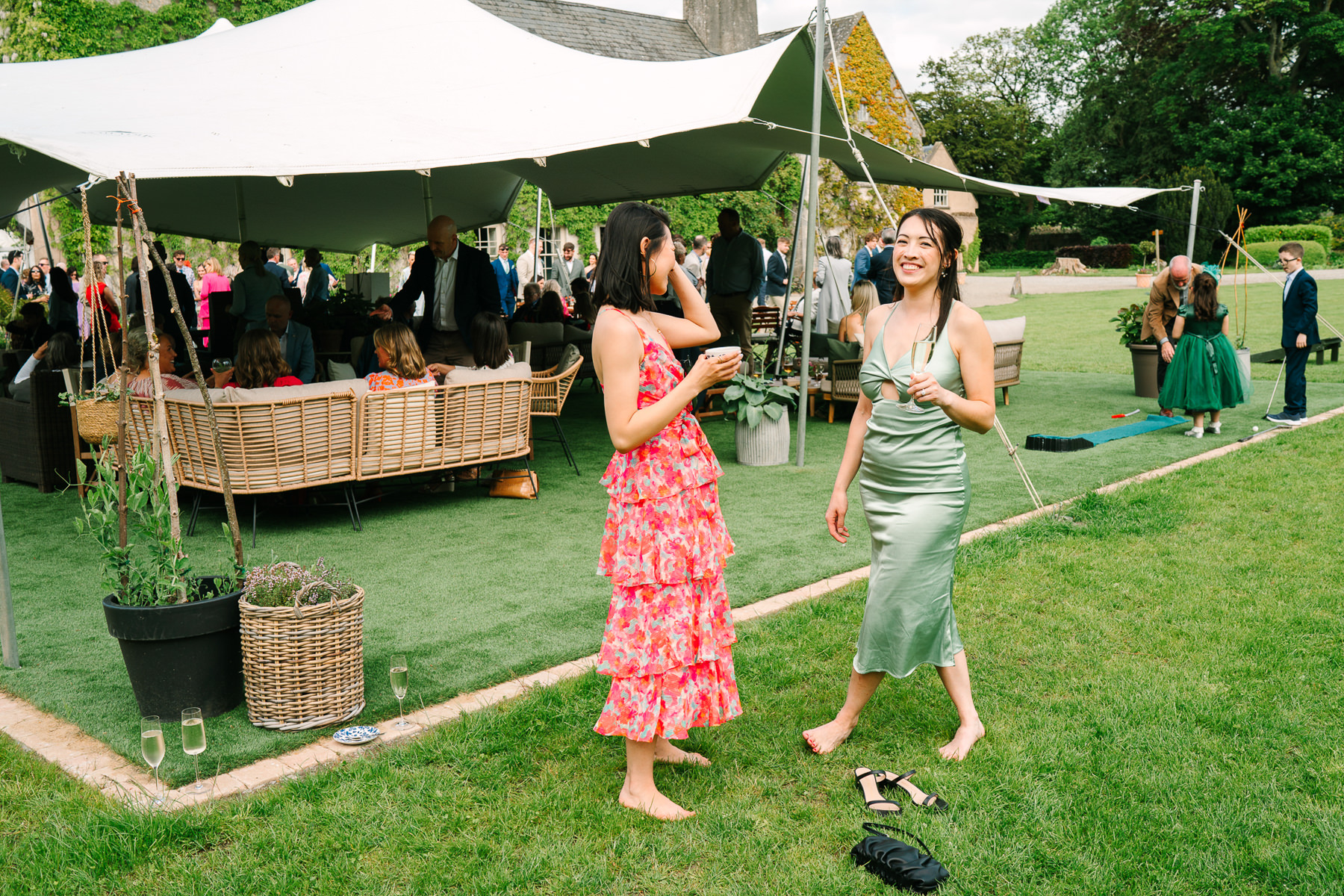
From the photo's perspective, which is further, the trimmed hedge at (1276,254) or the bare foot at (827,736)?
the trimmed hedge at (1276,254)

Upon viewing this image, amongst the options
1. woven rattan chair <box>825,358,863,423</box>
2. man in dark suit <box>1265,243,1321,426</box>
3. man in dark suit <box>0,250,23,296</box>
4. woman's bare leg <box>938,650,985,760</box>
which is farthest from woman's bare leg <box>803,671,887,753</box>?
man in dark suit <box>0,250,23,296</box>

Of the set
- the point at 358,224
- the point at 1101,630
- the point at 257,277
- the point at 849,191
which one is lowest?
the point at 1101,630

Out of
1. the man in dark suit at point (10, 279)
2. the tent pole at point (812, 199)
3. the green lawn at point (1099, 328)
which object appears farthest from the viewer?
the man in dark suit at point (10, 279)

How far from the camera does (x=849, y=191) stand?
26.7 meters

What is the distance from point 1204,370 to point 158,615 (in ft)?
26.6

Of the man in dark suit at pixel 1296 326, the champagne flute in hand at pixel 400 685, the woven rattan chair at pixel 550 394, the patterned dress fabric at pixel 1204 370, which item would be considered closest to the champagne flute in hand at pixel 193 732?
the champagne flute in hand at pixel 400 685

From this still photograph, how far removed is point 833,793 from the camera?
109 inches

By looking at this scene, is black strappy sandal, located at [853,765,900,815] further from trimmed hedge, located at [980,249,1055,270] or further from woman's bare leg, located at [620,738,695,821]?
trimmed hedge, located at [980,249,1055,270]

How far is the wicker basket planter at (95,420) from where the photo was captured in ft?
19.7

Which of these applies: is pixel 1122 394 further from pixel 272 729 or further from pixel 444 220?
pixel 272 729

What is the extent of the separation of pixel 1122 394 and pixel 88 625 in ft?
33.4

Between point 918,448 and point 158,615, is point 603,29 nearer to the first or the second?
point 158,615

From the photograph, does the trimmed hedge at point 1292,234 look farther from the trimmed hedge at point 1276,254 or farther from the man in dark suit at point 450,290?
the man in dark suit at point 450,290

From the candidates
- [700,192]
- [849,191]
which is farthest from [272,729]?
[849,191]
